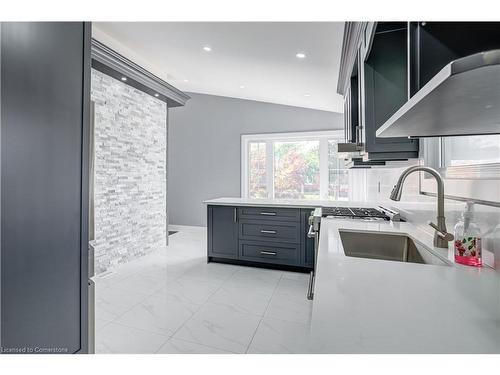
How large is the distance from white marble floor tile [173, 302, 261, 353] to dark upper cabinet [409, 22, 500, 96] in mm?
1862

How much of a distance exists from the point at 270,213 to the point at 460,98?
9.77ft

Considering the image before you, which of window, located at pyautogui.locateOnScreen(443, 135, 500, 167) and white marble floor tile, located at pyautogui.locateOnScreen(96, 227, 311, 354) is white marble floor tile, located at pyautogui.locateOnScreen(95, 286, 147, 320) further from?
window, located at pyautogui.locateOnScreen(443, 135, 500, 167)

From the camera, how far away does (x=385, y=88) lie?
5.70ft

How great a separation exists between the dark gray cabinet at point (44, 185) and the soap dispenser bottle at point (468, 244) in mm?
1489

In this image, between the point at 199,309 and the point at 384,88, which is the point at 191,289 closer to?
the point at 199,309

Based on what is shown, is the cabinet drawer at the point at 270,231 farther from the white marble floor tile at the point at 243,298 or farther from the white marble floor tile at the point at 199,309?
the white marble floor tile at the point at 243,298

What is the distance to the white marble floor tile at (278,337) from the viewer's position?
6.09 ft

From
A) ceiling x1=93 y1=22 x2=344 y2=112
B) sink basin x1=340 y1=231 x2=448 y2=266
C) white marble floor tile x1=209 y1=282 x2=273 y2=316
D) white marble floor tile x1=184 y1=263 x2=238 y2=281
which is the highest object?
ceiling x1=93 y1=22 x2=344 y2=112

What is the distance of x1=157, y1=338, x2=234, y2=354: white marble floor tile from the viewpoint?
1.83 meters

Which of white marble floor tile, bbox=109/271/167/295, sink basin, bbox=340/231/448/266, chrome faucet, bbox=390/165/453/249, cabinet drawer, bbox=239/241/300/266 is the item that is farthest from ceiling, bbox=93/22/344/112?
white marble floor tile, bbox=109/271/167/295

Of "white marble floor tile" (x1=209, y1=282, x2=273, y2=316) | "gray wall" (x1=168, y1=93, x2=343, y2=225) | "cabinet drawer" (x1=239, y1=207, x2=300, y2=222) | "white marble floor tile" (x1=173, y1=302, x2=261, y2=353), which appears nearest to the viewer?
"white marble floor tile" (x1=173, y1=302, x2=261, y2=353)
